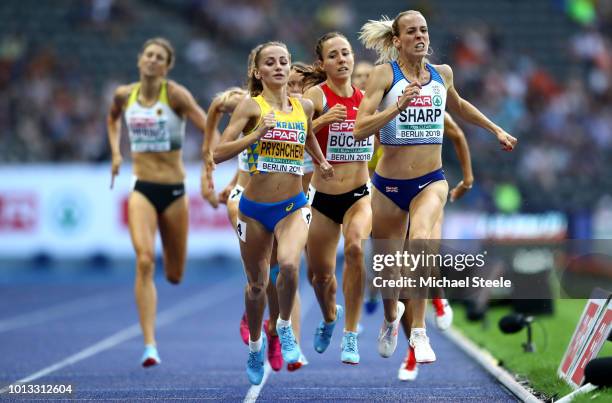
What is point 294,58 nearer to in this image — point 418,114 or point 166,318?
point 166,318

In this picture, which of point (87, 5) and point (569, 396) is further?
point (87, 5)

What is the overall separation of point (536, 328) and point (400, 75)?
253 inches

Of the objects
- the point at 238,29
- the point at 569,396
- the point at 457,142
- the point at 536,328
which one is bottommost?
the point at 536,328

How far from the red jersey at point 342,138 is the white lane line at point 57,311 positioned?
302 inches

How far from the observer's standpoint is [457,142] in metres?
9.54

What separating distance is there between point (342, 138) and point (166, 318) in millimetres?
8825

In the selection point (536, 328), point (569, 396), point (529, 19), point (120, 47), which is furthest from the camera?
point (529, 19)

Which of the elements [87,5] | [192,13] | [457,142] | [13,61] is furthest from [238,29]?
[457,142]

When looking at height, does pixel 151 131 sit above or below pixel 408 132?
below

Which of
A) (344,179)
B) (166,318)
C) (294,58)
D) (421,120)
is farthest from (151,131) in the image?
(294,58)

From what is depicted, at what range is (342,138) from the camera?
345 inches

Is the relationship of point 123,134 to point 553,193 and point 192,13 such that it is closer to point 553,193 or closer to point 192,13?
point 192,13

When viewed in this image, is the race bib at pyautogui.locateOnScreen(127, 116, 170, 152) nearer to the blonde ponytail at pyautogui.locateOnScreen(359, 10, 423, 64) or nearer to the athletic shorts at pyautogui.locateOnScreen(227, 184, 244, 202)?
the athletic shorts at pyautogui.locateOnScreen(227, 184, 244, 202)

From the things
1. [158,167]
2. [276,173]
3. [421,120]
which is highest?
[421,120]
